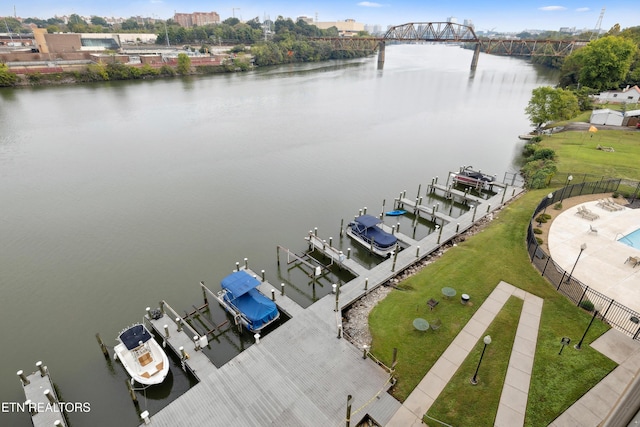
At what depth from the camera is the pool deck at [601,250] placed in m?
22.3

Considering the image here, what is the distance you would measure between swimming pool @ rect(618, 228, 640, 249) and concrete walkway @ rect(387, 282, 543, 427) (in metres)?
12.0

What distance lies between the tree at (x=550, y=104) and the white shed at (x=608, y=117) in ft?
16.8

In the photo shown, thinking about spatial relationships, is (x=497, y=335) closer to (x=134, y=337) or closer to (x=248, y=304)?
(x=248, y=304)

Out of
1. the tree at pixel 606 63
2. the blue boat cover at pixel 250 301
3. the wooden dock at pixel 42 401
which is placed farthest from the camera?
the tree at pixel 606 63

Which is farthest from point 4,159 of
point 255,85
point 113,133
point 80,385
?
point 255,85

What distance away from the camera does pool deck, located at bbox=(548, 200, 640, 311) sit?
22.3 meters

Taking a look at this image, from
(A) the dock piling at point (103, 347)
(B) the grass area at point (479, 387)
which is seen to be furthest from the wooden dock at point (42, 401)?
(B) the grass area at point (479, 387)

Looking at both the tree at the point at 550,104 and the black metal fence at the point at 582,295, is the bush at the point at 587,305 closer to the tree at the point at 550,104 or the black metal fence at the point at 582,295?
the black metal fence at the point at 582,295

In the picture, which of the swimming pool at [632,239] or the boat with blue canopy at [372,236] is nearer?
the swimming pool at [632,239]

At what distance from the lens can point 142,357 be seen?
64.5ft

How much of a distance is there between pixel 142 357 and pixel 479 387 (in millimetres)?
18445

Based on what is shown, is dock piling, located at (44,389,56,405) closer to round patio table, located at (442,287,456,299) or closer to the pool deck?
round patio table, located at (442,287,456,299)

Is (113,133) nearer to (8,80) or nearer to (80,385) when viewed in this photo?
(80,385)

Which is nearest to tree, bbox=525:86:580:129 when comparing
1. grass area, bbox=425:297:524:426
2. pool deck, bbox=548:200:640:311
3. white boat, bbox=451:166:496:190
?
white boat, bbox=451:166:496:190
